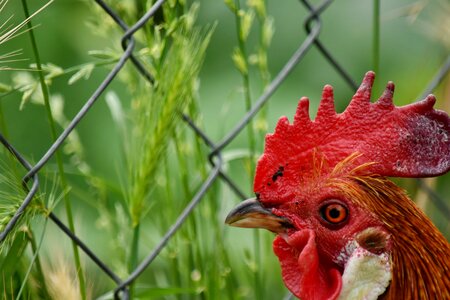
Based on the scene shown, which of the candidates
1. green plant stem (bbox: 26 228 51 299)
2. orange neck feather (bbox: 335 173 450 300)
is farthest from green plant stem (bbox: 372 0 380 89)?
green plant stem (bbox: 26 228 51 299)

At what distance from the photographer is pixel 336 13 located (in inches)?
115

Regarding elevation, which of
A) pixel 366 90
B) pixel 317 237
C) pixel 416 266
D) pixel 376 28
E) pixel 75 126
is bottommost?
pixel 416 266

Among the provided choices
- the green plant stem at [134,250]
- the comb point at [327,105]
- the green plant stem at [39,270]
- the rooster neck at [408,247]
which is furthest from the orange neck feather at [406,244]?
the green plant stem at [39,270]

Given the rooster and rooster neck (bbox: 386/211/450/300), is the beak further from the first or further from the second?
rooster neck (bbox: 386/211/450/300)

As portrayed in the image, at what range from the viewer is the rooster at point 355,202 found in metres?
1.35

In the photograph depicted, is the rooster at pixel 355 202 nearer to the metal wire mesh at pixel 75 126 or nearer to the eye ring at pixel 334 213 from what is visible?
the eye ring at pixel 334 213

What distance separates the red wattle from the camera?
1361 millimetres

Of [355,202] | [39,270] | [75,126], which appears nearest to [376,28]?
[355,202]

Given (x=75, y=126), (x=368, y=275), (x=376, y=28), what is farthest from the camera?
(x=376, y=28)

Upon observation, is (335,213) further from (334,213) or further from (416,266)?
(416,266)

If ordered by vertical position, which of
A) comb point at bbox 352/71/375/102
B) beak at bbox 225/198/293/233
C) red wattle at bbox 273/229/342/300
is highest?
comb point at bbox 352/71/375/102

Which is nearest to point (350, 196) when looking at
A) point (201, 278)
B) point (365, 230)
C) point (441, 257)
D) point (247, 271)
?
point (365, 230)

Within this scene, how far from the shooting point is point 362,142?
1390 mm

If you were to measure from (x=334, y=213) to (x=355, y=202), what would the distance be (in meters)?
0.04
